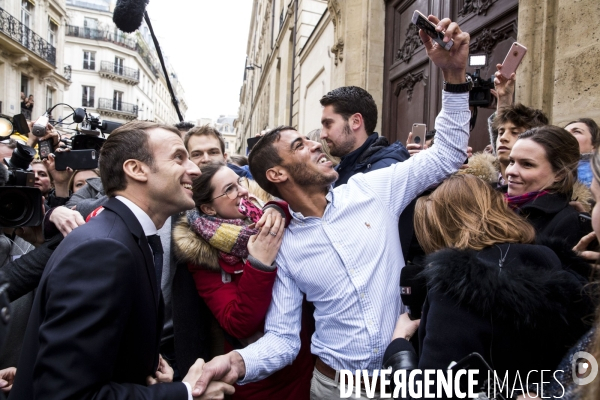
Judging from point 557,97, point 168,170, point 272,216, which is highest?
point 557,97

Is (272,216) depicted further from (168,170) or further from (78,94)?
(78,94)

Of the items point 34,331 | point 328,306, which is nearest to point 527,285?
point 328,306

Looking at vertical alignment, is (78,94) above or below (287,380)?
above

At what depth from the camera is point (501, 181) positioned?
9.62 ft

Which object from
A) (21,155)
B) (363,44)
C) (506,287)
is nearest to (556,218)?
(506,287)

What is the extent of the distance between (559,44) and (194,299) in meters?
3.12

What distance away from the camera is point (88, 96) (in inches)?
1845

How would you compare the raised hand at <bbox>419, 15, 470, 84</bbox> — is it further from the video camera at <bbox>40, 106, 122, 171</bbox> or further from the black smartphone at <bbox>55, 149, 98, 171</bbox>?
the black smartphone at <bbox>55, 149, 98, 171</bbox>

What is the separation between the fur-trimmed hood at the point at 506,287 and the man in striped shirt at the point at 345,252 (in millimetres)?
537

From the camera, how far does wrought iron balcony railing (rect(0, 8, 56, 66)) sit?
19.9 meters

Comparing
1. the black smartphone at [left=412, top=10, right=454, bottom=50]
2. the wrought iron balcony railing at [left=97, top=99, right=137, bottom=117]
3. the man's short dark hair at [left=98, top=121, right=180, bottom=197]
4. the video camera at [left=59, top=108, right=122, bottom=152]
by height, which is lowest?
the man's short dark hair at [left=98, top=121, right=180, bottom=197]

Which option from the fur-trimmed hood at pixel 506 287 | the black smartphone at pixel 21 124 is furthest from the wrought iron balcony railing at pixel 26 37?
the fur-trimmed hood at pixel 506 287

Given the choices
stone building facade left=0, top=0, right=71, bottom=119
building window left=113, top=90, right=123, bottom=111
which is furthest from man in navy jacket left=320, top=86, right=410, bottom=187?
building window left=113, top=90, right=123, bottom=111

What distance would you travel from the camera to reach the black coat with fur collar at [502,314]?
136cm
